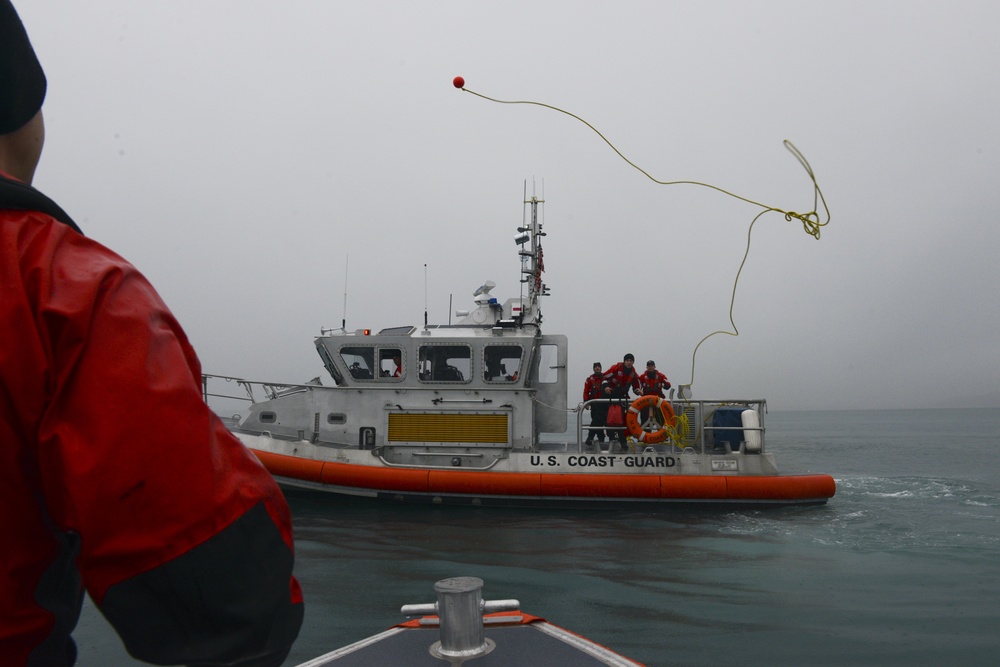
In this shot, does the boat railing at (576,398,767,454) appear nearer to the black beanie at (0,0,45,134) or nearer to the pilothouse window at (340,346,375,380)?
the pilothouse window at (340,346,375,380)

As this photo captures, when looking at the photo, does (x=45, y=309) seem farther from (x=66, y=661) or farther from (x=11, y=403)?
(x=66, y=661)

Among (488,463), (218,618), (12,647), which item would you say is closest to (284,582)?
(218,618)

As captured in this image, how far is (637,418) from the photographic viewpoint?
28.8ft

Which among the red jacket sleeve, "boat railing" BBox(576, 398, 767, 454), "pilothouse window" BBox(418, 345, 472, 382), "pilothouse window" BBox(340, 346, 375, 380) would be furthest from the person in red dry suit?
"pilothouse window" BBox(340, 346, 375, 380)

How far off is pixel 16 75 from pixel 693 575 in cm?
585

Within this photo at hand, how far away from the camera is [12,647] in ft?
2.27

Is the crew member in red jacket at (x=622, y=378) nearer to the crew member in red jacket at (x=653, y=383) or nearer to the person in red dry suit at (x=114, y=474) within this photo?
the crew member in red jacket at (x=653, y=383)

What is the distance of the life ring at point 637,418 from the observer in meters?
8.68

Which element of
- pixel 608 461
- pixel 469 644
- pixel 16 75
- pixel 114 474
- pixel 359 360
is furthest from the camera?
pixel 359 360

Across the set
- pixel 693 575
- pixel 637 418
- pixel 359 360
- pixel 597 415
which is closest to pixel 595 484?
pixel 637 418

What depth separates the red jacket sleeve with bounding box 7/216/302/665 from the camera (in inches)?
25.1

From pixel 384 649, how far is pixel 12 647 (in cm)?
189

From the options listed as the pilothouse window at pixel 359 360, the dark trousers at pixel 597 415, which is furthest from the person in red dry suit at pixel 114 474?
the dark trousers at pixel 597 415

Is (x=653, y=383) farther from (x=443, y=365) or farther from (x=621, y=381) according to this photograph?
(x=443, y=365)
